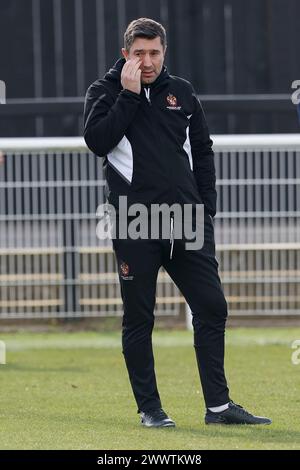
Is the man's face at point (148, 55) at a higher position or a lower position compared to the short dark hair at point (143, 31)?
lower

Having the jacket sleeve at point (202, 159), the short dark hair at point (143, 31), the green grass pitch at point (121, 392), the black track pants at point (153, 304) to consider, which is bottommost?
the green grass pitch at point (121, 392)

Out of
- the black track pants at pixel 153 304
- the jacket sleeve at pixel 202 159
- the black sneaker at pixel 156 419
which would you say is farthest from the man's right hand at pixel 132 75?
the black sneaker at pixel 156 419

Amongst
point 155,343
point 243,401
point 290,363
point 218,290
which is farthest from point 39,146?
point 218,290

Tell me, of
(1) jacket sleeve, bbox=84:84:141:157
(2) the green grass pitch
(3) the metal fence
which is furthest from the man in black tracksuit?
(3) the metal fence

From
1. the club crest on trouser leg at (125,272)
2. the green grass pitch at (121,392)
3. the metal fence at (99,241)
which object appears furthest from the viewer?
the metal fence at (99,241)

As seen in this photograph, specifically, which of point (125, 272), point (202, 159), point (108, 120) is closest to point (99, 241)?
point (202, 159)

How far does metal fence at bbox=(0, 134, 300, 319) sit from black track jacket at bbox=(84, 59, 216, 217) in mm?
4680

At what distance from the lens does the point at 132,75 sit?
5488 millimetres

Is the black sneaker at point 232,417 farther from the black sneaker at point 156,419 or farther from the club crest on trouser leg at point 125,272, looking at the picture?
the club crest on trouser leg at point 125,272

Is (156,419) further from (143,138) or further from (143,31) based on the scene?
(143,31)

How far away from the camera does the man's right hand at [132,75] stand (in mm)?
5484

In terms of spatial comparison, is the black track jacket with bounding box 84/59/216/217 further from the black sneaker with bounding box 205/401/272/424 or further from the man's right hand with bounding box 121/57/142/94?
the black sneaker with bounding box 205/401/272/424

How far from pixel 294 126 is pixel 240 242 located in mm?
2017

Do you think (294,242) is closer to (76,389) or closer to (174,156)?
(76,389)
